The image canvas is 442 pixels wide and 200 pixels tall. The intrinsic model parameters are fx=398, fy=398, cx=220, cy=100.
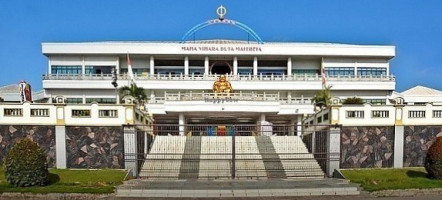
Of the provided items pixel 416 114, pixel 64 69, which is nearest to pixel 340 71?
pixel 416 114

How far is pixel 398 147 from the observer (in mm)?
19969

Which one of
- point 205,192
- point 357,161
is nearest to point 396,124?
point 357,161

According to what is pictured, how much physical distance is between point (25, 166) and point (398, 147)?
17.0 meters

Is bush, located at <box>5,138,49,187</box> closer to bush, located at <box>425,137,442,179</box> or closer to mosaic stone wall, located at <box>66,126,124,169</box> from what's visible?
mosaic stone wall, located at <box>66,126,124,169</box>

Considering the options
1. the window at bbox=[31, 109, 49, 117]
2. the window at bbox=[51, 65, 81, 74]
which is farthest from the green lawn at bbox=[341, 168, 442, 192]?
the window at bbox=[51, 65, 81, 74]

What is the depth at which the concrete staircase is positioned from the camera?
18906mm

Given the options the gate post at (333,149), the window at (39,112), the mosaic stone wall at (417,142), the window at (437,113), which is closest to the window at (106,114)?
the window at (39,112)

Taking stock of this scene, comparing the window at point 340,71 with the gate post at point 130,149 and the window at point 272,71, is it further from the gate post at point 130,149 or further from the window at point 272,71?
the gate post at point 130,149

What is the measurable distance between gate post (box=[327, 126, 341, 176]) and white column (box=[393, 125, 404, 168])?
296cm

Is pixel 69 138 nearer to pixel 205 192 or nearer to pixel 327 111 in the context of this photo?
pixel 205 192

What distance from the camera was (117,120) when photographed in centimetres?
1953

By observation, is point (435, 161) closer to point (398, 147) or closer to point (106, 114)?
point (398, 147)

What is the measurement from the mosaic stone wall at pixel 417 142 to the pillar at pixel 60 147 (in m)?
16.9

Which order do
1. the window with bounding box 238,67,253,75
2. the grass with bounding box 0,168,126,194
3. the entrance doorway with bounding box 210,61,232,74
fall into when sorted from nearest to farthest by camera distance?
the grass with bounding box 0,168,126,194 < the entrance doorway with bounding box 210,61,232,74 < the window with bounding box 238,67,253,75
